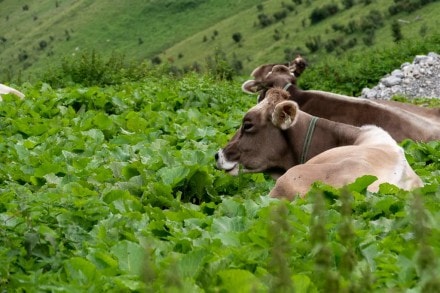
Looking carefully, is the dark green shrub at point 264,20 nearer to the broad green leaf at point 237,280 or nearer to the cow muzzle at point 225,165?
the cow muzzle at point 225,165

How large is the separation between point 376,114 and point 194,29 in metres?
115

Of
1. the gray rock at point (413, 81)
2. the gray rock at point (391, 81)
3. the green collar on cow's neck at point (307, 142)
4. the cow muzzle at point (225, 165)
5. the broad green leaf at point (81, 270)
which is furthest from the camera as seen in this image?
the gray rock at point (391, 81)

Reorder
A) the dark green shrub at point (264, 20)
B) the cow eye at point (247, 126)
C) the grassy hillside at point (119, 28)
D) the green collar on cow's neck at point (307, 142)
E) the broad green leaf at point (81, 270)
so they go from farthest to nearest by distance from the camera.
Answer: the grassy hillside at point (119, 28) < the dark green shrub at point (264, 20) < the cow eye at point (247, 126) < the green collar on cow's neck at point (307, 142) < the broad green leaf at point (81, 270)

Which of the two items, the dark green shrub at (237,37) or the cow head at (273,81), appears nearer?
the cow head at (273,81)

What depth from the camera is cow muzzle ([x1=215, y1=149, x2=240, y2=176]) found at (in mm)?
9548

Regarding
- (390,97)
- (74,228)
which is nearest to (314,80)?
(390,97)

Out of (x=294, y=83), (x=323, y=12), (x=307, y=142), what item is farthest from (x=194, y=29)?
(x=307, y=142)

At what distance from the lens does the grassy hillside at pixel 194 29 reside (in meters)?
83.5

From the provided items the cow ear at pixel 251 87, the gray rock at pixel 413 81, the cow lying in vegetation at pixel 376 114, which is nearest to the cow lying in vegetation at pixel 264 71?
the cow ear at pixel 251 87

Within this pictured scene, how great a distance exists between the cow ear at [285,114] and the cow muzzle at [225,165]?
2.39 ft

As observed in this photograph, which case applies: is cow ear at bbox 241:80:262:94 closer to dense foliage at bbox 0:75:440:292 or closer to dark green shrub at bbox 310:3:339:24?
dense foliage at bbox 0:75:440:292

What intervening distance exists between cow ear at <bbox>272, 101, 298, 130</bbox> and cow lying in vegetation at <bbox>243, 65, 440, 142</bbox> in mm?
2850

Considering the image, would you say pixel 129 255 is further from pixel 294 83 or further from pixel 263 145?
pixel 294 83

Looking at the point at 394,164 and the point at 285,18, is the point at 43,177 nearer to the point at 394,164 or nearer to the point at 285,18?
the point at 394,164
